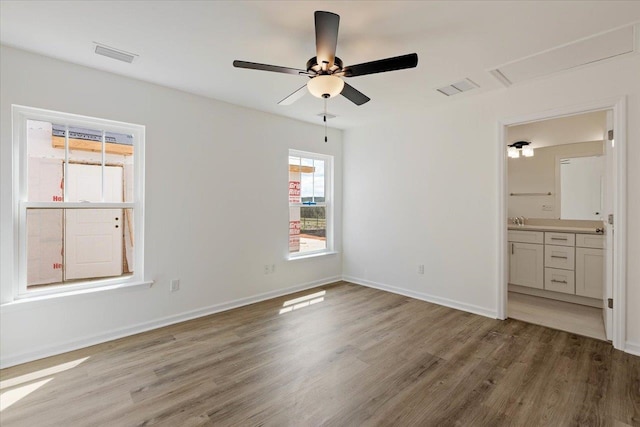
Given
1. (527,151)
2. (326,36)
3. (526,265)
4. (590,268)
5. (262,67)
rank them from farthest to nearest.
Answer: (527,151), (526,265), (590,268), (262,67), (326,36)

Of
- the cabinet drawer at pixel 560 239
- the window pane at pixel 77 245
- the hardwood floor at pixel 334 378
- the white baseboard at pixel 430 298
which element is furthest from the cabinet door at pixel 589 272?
Answer: the window pane at pixel 77 245

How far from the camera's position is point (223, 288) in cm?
383

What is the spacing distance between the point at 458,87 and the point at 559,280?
3.00 meters

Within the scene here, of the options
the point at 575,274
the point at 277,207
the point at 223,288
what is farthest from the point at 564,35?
the point at 223,288

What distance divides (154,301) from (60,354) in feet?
2.75

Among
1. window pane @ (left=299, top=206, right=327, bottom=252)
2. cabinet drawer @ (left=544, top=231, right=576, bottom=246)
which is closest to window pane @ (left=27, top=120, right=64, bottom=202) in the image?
window pane @ (left=299, top=206, right=327, bottom=252)

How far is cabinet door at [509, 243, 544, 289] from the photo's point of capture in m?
4.29

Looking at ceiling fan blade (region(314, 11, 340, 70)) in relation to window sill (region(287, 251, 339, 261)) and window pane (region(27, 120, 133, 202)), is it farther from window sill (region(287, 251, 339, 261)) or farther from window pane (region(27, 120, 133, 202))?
window sill (region(287, 251, 339, 261))

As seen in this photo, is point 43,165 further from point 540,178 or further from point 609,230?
point 540,178

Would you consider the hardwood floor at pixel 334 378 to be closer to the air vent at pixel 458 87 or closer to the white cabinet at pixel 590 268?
the white cabinet at pixel 590 268

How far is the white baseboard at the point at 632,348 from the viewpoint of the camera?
2.65 m

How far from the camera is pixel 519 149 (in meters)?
4.91

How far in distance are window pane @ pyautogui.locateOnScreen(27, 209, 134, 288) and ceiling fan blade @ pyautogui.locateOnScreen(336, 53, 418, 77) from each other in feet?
8.95

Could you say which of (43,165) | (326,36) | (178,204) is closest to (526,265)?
(326,36)
